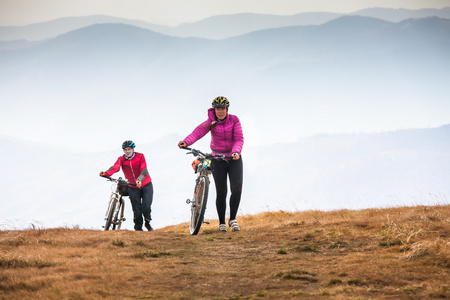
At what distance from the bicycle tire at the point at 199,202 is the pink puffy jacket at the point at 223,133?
0.93 metres

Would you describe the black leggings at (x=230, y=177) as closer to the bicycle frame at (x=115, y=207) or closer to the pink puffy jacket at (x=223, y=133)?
the pink puffy jacket at (x=223, y=133)

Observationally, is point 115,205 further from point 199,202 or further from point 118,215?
point 199,202

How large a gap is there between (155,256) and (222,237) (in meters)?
3.08

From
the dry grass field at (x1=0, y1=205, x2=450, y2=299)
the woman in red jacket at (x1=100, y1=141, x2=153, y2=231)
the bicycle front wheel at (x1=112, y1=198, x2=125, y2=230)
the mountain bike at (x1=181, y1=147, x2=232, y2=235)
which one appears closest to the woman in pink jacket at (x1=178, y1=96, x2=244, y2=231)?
the mountain bike at (x1=181, y1=147, x2=232, y2=235)

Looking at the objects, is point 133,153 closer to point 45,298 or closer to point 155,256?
point 155,256

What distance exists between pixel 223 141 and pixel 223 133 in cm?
22

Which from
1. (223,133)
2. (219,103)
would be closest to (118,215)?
(223,133)

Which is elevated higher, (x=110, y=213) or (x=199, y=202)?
(x=110, y=213)

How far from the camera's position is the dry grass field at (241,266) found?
6.53 meters

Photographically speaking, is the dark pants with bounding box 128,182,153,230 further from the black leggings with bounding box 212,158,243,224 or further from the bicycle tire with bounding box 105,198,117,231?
the black leggings with bounding box 212,158,243,224

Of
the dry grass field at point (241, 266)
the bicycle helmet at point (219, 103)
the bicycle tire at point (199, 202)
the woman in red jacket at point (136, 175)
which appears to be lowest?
the dry grass field at point (241, 266)

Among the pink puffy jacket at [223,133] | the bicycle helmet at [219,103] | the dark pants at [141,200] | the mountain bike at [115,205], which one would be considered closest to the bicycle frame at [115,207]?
the mountain bike at [115,205]

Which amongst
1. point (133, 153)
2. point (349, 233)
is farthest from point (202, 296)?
point (133, 153)

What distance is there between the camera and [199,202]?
13.5m
